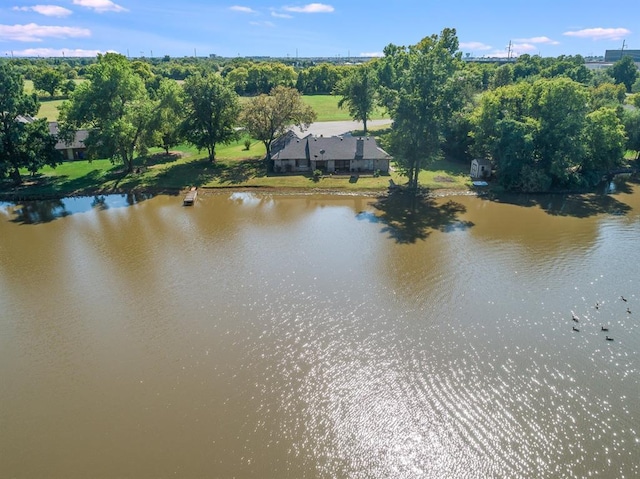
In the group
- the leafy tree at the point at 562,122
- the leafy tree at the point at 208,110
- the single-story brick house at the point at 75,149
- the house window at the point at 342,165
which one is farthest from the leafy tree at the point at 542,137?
the single-story brick house at the point at 75,149

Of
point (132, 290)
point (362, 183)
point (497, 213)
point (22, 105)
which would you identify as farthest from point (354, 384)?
point (22, 105)

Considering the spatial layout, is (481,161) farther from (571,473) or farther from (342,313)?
(571,473)

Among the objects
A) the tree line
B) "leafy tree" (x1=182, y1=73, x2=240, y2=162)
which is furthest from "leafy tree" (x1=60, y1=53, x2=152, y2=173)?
"leafy tree" (x1=182, y1=73, x2=240, y2=162)

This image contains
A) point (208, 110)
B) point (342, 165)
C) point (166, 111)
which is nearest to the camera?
point (166, 111)

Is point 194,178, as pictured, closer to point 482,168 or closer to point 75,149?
point 75,149

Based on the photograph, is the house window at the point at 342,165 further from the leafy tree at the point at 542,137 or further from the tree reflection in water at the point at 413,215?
the leafy tree at the point at 542,137

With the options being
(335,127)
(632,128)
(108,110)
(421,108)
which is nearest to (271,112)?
(108,110)

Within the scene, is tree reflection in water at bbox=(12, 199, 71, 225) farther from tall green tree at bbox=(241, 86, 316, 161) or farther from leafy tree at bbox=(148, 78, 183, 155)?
tall green tree at bbox=(241, 86, 316, 161)
